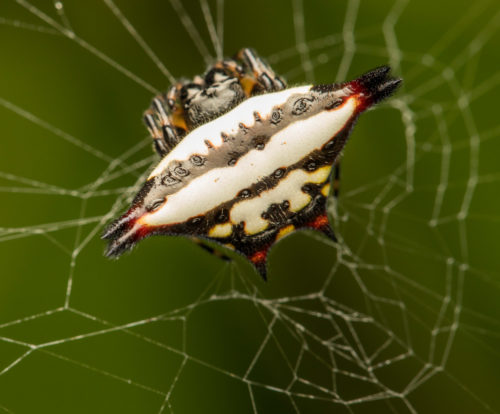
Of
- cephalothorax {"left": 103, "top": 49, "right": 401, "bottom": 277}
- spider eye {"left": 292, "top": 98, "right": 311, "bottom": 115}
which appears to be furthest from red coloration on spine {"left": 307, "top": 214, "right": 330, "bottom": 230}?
spider eye {"left": 292, "top": 98, "right": 311, "bottom": 115}

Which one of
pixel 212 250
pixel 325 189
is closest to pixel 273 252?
pixel 212 250

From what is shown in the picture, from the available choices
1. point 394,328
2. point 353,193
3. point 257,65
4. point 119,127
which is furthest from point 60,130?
point 394,328

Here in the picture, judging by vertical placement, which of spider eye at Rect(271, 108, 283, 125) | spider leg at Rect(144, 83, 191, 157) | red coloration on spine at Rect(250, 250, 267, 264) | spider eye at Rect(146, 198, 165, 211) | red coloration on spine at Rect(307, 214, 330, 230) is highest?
spider leg at Rect(144, 83, 191, 157)

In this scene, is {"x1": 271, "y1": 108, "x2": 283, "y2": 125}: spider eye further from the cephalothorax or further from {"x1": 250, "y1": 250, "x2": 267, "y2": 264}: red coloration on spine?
{"x1": 250, "y1": 250, "x2": 267, "y2": 264}: red coloration on spine

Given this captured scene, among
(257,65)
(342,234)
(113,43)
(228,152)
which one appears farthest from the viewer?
(342,234)

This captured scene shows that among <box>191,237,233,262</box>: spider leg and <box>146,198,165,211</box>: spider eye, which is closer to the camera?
<box>146,198,165,211</box>: spider eye

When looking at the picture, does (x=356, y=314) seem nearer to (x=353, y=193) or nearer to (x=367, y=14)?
(x=353, y=193)
